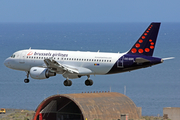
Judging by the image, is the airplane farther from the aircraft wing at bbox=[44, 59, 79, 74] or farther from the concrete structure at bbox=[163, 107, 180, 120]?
the concrete structure at bbox=[163, 107, 180, 120]

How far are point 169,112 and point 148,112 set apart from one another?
40.2 meters

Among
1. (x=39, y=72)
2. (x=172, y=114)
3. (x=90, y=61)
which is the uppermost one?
(x=90, y=61)

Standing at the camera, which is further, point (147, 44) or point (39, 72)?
point (39, 72)

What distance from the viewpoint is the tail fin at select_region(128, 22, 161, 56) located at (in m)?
93.0

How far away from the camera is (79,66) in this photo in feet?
314

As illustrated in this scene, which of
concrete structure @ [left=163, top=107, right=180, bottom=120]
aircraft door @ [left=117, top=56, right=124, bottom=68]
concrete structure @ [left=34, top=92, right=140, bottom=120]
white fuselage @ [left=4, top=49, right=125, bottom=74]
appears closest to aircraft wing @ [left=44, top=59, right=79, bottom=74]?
white fuselage @ [left=4, top=49, right=125, bottom=74]

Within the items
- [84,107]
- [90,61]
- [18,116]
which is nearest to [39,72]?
[90,61]

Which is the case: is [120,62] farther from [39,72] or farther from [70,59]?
[39,72]

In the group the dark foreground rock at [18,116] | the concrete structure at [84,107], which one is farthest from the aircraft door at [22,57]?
the dark foreground rock at [18,116]

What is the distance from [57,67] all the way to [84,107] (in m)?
17.1

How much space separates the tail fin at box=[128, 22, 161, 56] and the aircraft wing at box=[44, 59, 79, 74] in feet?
31.4

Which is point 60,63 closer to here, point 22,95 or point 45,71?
point 45,71

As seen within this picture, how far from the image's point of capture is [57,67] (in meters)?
94.6

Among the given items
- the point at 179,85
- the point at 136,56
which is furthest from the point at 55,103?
the point at 179,85
